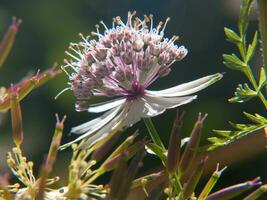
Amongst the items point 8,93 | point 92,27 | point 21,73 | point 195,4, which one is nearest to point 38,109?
point 21,73

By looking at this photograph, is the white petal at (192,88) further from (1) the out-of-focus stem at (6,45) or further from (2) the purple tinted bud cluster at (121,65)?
(1) the out-of-focus stem at (6,45)

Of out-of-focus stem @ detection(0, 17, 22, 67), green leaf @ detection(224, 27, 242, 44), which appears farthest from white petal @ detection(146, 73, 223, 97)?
out-of-focus stem @ detection(0, 17, 22, 67)

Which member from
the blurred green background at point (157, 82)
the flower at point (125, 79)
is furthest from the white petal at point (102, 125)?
the blurred green background at point (157, 82)

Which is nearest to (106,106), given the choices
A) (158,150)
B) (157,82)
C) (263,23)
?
(158,150)

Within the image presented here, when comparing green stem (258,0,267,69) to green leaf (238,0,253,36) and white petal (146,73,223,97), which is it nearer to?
green leaf (238,0,253,36)

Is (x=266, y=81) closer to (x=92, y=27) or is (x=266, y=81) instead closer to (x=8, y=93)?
(x=8, y=93)

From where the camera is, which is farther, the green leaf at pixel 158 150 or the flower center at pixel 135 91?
the flower center at pixel 135 91
